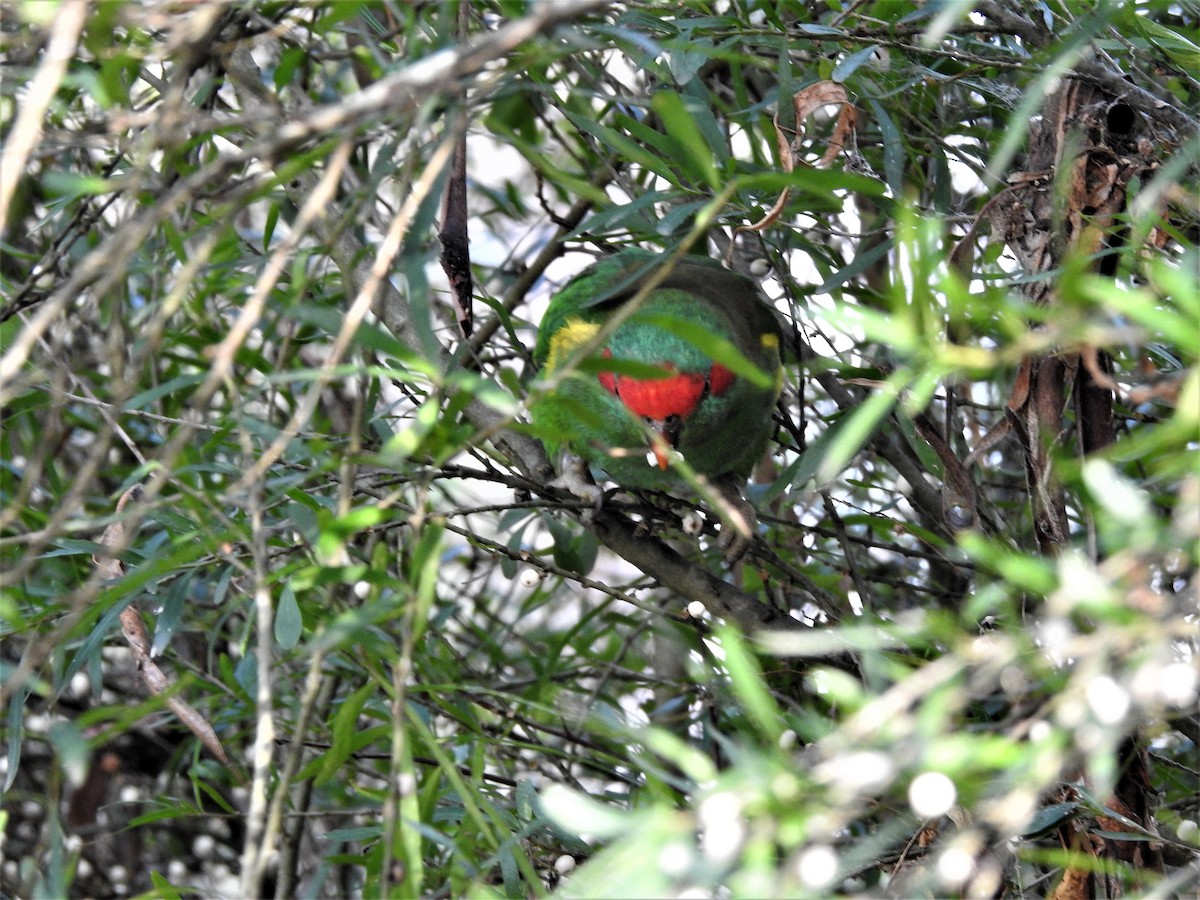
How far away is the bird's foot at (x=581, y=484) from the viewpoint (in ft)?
6.59

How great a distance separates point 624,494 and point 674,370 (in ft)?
2.74

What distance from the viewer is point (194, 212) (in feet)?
7.93

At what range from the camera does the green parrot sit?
7.50 ft

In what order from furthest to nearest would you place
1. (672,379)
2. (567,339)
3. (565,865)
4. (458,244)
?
(567,339) < (672,379) < (458,244) < (565,865)

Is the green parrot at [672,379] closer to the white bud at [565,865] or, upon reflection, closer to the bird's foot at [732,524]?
the bird's foot at [732,524]

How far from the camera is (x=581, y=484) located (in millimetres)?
2434

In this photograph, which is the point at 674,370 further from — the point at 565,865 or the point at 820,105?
the point at 565,865

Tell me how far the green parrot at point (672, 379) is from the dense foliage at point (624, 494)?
3.4 inches

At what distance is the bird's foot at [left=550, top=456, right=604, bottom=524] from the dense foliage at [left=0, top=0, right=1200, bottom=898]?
0.16ft

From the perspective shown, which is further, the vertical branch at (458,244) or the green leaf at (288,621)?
the vertical branch at (458,244)

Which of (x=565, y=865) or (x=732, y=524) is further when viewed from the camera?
(x=732, y=524)

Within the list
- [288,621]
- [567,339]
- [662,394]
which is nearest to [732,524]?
[662,394]

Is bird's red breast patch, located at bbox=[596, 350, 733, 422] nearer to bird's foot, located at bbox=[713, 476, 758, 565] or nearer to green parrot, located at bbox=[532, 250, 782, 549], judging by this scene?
green parrot, located at bbox=[532, 250, 782, 549]

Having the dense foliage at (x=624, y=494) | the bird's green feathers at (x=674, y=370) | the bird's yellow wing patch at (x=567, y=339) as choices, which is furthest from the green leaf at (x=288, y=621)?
the bird's yellow wing patch at (x=567, y=339)
